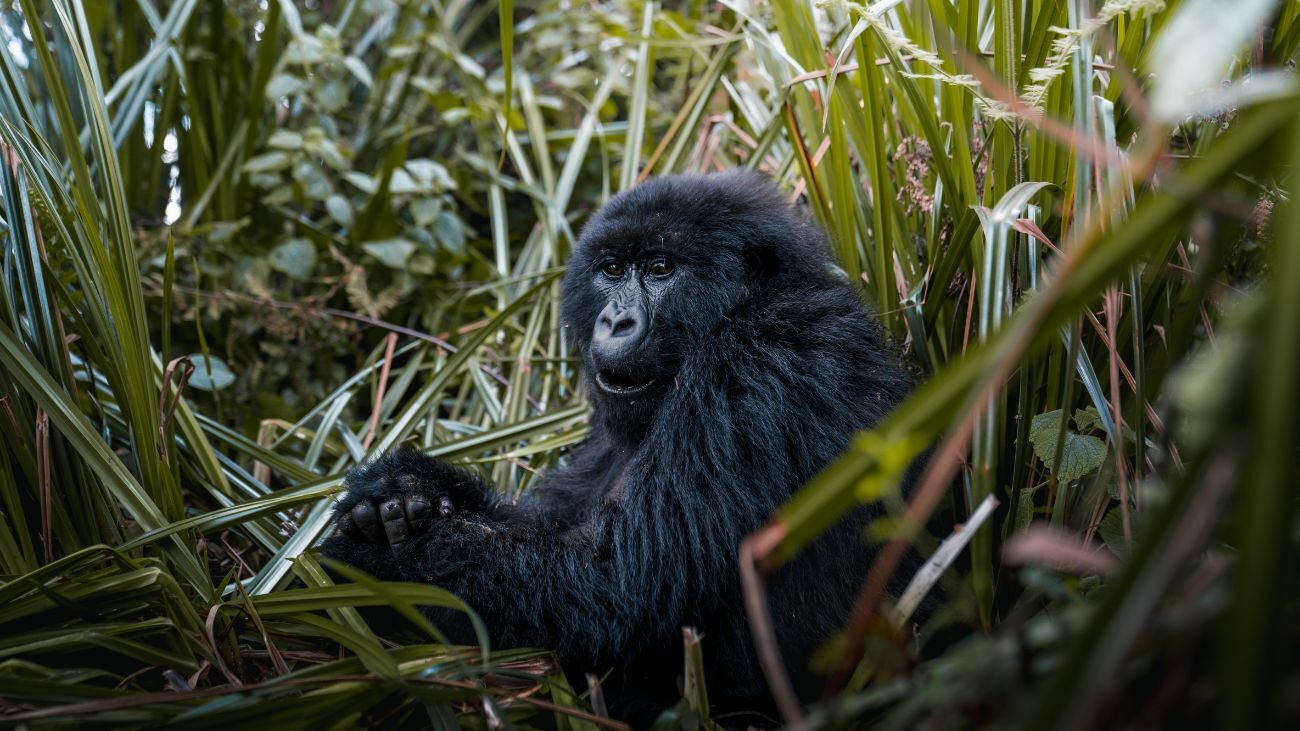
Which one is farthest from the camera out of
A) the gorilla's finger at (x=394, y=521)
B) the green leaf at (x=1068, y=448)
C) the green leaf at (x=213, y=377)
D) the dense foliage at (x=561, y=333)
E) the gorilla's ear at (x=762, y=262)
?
the green leaf at (x=213, y=377)

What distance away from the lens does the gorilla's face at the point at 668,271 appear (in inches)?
98.9

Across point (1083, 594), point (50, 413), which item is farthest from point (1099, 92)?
point (50, 413)

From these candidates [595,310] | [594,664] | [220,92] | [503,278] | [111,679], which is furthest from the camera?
[220,92]

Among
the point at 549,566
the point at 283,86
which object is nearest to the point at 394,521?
the point at 549,566

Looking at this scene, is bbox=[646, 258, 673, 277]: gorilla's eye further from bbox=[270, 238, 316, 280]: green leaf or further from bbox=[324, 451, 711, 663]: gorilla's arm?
bbox=[270, 238, 316, 280]: green leaf

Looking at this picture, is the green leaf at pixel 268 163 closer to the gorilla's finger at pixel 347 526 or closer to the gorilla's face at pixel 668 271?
the gorilla's face at pixel 668 271

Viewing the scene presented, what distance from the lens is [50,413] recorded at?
2100 millimetres

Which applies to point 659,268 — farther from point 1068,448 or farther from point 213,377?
point 213,377

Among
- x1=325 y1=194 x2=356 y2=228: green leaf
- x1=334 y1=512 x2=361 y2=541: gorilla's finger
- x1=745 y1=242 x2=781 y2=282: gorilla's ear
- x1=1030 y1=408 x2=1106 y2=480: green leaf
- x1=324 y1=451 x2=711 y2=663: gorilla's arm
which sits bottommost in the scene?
x1=324 y1=451 x2=711 y2=663: gorilla's arm

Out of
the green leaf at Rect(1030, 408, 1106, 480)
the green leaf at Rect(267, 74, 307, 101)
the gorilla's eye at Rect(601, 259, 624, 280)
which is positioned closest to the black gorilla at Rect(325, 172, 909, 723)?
the gorilla's eye at Rect(601, 259, 624, 280)

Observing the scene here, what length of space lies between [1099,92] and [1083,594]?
4.27ft

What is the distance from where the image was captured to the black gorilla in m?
2.21

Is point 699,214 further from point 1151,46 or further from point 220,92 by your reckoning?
point 220,92

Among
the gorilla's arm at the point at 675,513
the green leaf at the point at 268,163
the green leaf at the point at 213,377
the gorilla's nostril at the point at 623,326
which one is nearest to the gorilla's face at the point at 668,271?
the gorilla's nostril at the point at 623,326
